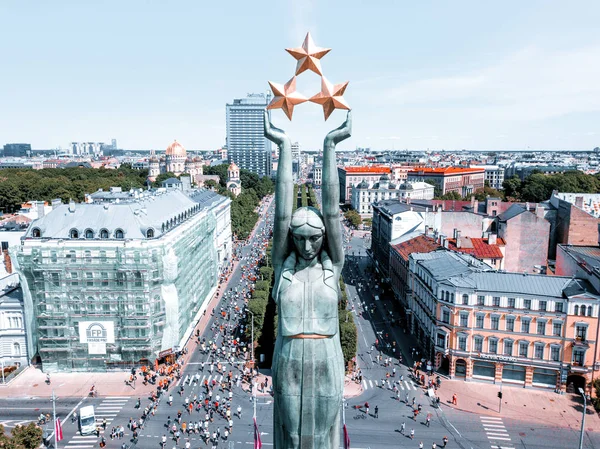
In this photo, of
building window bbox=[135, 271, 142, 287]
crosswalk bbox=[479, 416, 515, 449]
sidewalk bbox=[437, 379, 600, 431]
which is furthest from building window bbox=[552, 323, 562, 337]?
building window bbox=[135, 271, 142, 287]

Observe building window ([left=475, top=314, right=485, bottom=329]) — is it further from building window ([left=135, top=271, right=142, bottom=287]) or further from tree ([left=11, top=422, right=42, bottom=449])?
tree ([left=11, top=422, right=42, bottom=449])

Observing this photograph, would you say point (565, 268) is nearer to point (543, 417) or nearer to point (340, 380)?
point (543, 417)

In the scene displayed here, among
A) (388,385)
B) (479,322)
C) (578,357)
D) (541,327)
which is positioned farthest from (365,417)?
(578,357)

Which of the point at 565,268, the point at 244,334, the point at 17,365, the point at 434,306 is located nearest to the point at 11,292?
the point at 17,365

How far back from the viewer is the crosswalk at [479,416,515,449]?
41.4 m

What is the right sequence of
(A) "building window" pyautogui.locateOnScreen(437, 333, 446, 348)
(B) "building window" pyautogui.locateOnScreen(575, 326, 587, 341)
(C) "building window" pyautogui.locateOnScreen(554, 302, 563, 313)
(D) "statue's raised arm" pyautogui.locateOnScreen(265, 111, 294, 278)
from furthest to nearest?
(A) "building window" pyautogui.locateOnScreen(437, 333, 446, 348) → (C) "building window" pyautogui.locateOnScreen(554, 302, 563, 313) → (B) "building window" pyautogui.locateOnScreen(575, 326, 587, 341) → (D) "statue's raised arm" pyautogui.locateOnScreen(265, 111, 294, 278)

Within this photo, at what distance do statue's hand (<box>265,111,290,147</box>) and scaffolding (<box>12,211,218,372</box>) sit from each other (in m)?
42.3

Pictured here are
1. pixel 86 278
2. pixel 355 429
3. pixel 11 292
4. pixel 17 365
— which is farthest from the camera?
pixel 11 292

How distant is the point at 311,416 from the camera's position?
13688 mm

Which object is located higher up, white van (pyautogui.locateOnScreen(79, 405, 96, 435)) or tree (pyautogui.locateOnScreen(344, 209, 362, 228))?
tree (pyautogui.locateOnScreen(344, 209, 362, 228))

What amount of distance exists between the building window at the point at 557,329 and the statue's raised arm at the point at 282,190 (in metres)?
46.0

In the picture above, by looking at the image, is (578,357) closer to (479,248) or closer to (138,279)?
(479,248)

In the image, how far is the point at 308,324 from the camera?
45.1ft

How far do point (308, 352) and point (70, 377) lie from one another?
165 feet
